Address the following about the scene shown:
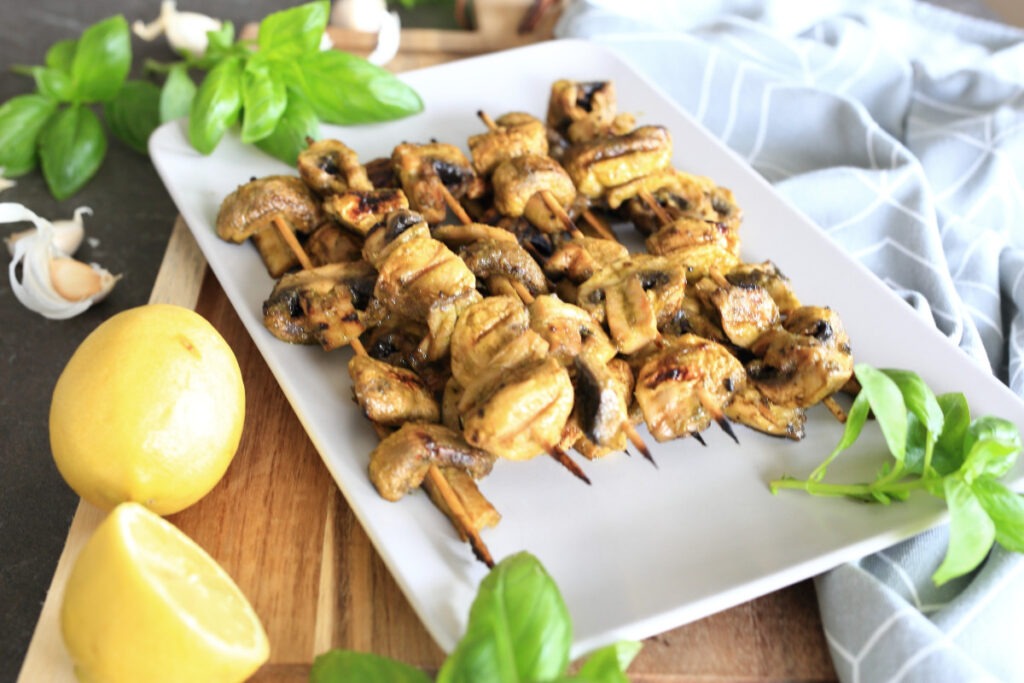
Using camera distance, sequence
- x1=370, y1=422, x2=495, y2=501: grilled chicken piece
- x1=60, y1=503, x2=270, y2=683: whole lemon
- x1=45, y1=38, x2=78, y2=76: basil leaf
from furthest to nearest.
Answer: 1. x1=45, y1=38, x2=78, y2=76: basil leaf
2. x1=370, y1=422, x2=495, y2=501: grilled chicken piece
3. x1=60, y1=503, x2=270, y2=683: whole lemon

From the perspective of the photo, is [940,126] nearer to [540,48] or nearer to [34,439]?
[540,48]

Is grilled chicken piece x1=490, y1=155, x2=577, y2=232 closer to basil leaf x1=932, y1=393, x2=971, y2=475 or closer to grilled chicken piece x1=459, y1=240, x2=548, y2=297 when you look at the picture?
grilled chicken piece x1=459, y1=240, x2=548, y2=297

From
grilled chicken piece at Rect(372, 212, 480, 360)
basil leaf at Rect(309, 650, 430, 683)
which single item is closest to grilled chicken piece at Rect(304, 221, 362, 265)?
grilled chicken piece at Rect(372, 212, 480, 360)

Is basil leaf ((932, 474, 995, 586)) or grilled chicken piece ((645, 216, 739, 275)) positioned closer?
basil leaf ((932, 474, 995, 586))

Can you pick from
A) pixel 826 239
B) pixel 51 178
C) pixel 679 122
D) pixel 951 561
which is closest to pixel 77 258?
pixel 51 178

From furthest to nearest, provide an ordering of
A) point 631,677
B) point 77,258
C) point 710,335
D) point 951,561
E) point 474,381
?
point 77,258 → point 710,335 → point 474,381 → point 631,677 → point 951,561

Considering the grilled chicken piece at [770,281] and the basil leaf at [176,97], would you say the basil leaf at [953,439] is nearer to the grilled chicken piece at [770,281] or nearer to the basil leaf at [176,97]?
the grilled chicken piece at [770,281]
